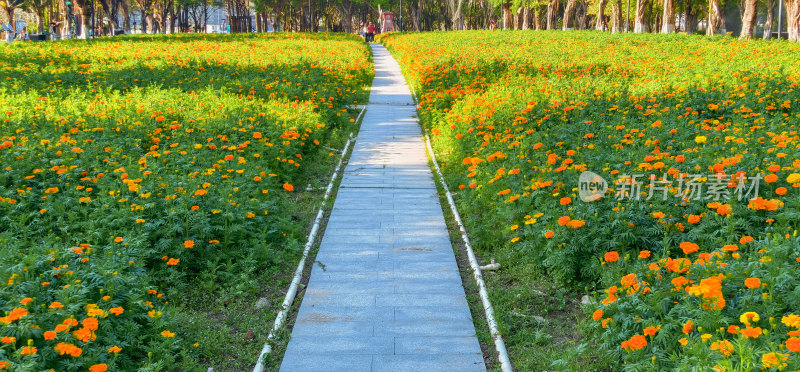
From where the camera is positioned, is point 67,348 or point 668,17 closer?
point 67,348

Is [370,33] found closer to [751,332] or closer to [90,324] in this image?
[90,324]

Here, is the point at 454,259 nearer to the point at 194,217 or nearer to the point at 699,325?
the point at 194,217

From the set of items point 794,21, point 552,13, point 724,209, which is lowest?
point 724,209

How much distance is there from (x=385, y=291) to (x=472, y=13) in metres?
76.9

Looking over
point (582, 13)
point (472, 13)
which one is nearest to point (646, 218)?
point (582, 13)

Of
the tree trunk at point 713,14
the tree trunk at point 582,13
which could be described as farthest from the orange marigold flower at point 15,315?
the tree trunk at point 582,13

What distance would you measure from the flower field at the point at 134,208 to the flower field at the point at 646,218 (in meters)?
2.38

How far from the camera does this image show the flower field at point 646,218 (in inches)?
149

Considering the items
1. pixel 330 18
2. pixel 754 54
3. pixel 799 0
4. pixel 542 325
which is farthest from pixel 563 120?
pixel 330 18

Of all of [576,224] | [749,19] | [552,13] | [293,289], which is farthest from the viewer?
[552,13]

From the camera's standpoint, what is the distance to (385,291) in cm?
595

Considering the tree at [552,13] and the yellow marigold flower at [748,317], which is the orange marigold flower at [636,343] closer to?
the yellow marigold flower at [748,317]

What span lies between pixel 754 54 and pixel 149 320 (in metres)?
17.1

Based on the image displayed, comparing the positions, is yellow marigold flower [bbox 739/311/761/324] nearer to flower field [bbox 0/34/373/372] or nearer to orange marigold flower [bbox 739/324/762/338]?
orange marigold flower [bbox 739/324/762/338]
